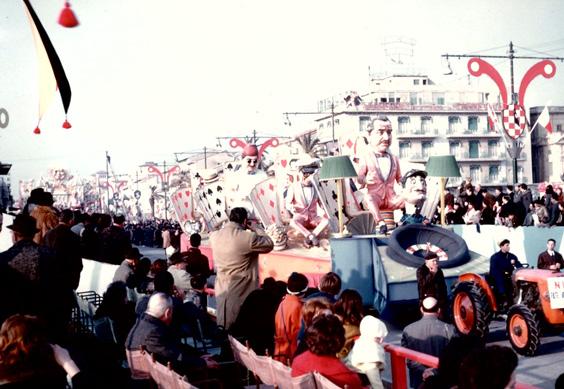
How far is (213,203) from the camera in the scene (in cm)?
2092

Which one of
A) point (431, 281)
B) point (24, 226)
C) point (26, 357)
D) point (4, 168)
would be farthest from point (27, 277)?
point (4, 168)

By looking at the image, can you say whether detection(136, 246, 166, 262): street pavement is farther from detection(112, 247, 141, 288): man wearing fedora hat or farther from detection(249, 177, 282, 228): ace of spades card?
detection(112, 247, 141, 288): man wearing fedora hat

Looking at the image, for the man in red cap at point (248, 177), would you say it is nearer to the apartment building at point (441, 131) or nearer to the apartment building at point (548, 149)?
the apartment building at point (441, 131)

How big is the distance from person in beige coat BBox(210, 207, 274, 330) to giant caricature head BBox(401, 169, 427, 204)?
21.7ft

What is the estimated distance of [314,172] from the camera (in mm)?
15086

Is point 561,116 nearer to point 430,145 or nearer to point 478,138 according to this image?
point 478,138

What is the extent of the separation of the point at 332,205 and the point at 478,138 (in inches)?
2070

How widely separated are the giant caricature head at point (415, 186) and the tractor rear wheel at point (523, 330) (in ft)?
15.5

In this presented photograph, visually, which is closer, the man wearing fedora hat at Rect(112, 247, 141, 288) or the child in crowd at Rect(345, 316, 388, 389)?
the child in crowd at Rect(345, 316, 388, 389)

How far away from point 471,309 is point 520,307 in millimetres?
673

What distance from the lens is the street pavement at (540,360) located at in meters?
7.79

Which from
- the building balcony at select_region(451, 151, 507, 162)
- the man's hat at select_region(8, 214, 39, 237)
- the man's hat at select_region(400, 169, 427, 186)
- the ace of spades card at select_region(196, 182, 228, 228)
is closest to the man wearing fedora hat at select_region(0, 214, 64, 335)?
the man's hat at select_region(8, 214, 39, 237)

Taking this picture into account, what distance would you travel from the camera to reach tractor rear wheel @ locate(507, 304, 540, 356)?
27.8 ft

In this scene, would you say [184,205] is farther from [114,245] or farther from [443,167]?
[114,245]
